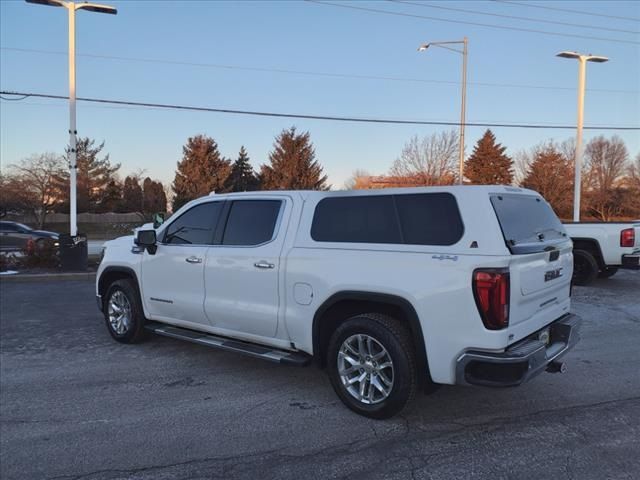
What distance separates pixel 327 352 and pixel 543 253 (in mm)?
1884

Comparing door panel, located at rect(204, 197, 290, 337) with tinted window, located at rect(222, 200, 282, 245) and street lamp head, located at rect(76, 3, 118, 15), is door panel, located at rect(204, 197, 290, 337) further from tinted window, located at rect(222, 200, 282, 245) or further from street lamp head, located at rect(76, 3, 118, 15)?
street lamp head, located at rect(76, 3, 118, 15)

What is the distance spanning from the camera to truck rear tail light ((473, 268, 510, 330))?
3.36 m

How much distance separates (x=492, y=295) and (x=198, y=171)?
45163 millimetres

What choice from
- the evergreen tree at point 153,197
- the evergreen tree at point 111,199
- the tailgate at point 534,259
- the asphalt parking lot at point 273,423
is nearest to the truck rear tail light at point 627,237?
the asphalt parking lot at point 273,423

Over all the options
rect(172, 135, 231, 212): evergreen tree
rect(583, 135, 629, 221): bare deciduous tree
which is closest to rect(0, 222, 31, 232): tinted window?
rect(172, 135, 231, 212): evergreen tree

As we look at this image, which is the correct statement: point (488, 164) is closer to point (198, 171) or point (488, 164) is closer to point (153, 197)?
point (198, 171)

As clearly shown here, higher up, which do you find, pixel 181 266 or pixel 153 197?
pixel 153 197

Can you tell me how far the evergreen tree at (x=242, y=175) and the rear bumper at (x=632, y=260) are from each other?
43283 millimetres

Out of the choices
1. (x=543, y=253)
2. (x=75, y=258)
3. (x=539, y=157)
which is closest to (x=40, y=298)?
(x=75, y=258)

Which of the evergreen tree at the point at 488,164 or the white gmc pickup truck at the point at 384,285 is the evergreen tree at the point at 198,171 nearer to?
the evergreen tree at the point at 488,164

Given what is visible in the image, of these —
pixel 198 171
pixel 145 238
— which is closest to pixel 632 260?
pixel 145 238

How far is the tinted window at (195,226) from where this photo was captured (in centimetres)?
530

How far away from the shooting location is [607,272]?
11.3 metres

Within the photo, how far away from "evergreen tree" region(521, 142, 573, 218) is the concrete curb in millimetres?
38871
